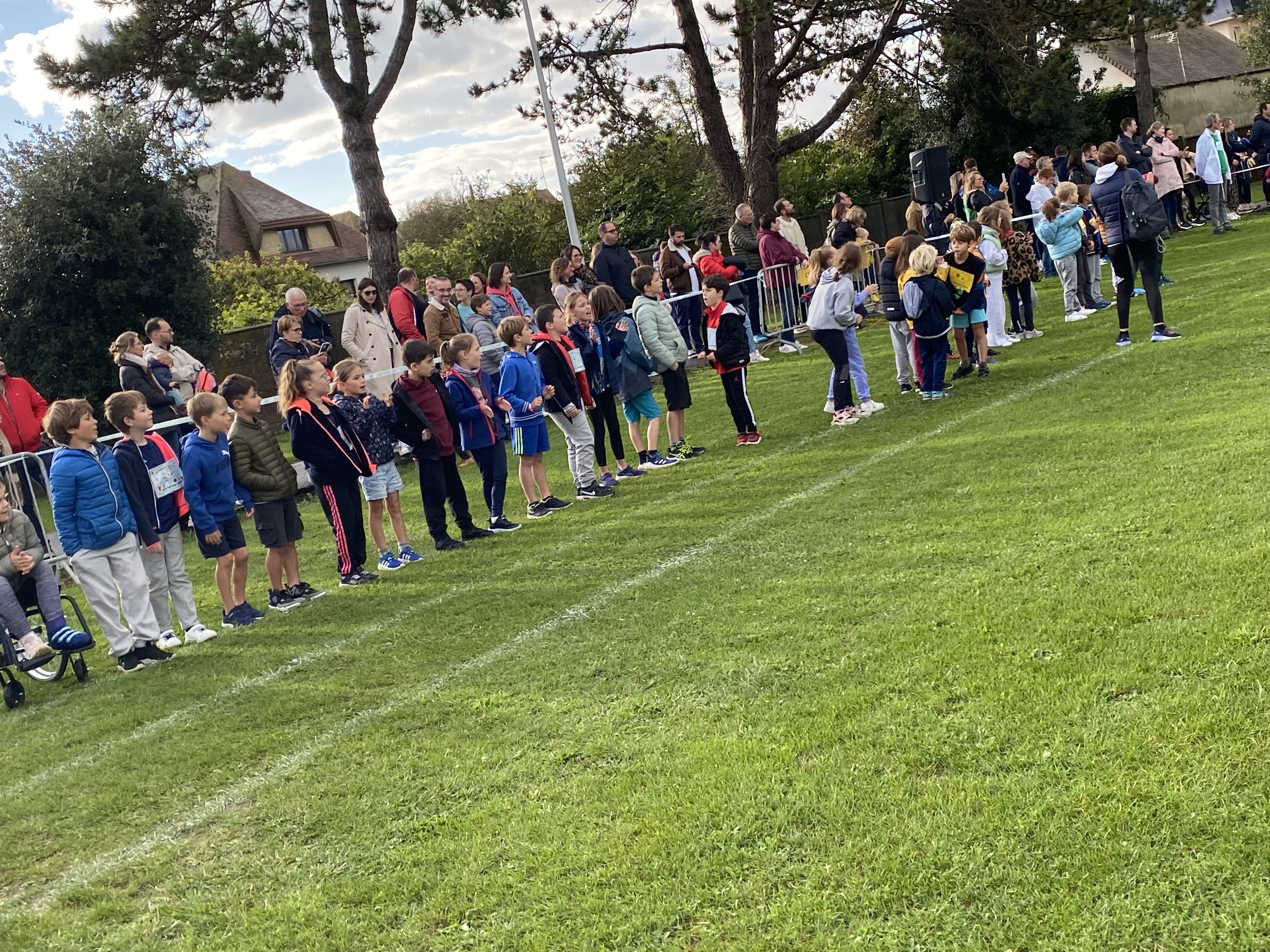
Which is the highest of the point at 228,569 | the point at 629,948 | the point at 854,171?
the point at 854,171

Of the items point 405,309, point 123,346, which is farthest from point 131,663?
point 405,309

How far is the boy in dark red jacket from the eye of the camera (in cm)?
1082

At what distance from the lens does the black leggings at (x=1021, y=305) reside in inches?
546

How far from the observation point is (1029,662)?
186 inches

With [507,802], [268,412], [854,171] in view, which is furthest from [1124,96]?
[507,802]

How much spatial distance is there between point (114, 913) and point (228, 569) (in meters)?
4.57

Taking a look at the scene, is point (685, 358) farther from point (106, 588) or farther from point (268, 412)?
point (268, 412)

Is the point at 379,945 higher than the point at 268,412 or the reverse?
the reverse

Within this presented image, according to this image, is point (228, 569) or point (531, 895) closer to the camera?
point (531, 895)

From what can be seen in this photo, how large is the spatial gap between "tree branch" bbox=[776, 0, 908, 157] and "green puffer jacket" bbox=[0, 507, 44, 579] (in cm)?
1784

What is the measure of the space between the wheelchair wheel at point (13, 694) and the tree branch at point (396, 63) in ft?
41.2

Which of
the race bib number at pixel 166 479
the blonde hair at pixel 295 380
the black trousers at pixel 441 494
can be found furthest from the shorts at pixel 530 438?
the race bib number at pixel 166 479

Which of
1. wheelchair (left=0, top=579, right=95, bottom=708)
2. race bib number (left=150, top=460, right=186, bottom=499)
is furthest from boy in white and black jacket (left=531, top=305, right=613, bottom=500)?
wheelchair (left=0, top=579, right=95, bottom=708)

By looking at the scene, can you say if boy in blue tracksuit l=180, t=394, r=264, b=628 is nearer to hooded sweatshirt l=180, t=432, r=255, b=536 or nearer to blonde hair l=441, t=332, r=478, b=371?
hooded sweatshirt l=180, t=432, r=255, b=536
